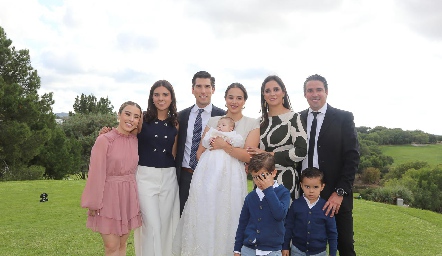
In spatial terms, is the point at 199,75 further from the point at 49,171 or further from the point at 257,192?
the point at 49,171

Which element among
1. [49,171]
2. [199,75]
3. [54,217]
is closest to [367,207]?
[54,217]

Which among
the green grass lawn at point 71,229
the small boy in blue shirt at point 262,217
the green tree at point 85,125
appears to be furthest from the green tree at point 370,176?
the small boy in blue shirt at point 262,217

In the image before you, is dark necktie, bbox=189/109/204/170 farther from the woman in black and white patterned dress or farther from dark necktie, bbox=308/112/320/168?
dark necktie, bbox=308/112/320/168

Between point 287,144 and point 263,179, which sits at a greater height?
point 287,144

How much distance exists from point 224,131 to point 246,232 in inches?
53.3

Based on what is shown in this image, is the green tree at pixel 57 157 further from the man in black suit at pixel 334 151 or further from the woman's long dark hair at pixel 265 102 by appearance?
the man in black suit at pixel 334 151

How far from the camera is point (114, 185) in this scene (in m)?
5.16

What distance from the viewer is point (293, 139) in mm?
4797

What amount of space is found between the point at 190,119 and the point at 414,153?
8891 centimetres

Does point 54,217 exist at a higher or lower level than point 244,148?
lower

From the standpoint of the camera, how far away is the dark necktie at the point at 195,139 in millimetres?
5715

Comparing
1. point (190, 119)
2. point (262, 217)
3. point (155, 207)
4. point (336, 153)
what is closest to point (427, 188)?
point (336, 153)

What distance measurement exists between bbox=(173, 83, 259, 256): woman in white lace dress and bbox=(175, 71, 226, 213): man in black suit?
71 centimetres

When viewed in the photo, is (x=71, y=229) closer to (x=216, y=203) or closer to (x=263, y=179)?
(x=216, y=203)
